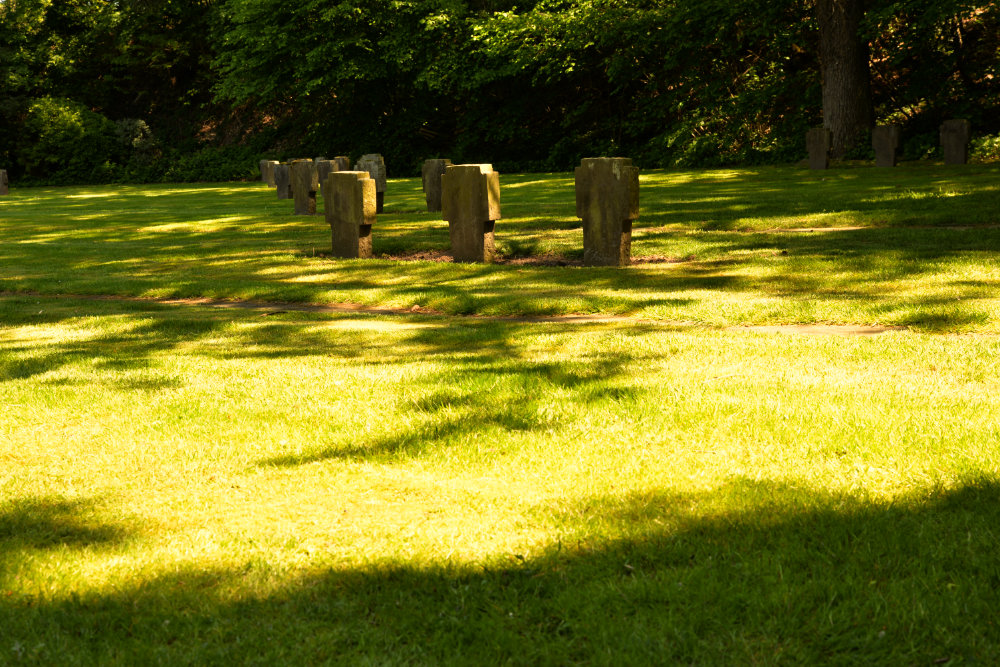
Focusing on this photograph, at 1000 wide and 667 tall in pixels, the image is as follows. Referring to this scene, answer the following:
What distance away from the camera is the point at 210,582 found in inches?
136

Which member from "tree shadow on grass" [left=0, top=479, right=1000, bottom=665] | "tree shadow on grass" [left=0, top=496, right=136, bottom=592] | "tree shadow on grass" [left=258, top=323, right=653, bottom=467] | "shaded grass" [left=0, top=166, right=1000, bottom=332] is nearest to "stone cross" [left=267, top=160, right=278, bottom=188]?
"shaded grass" [left=0, top=166, right=1000, bottom=332]

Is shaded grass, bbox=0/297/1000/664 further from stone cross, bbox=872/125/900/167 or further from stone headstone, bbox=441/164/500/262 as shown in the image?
stone cross, bbox=872/125/900/167

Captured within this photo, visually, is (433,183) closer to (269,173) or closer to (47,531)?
(269,173)

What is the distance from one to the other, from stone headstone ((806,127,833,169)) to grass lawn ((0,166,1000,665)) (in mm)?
15350

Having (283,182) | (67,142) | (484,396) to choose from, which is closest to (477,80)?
(283,182)

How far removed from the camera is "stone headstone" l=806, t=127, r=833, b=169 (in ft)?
78.5

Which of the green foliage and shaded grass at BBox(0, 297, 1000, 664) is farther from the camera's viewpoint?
the green foliage

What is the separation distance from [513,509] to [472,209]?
9389 millimetres

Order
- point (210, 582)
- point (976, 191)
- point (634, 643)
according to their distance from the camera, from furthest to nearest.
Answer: point (976, 191) < point (210, 582) < point (634, 643)

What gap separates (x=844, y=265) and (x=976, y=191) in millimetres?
6646

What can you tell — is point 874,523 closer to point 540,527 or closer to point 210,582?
point 540,527

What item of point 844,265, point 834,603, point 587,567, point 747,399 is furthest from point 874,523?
point 844,265

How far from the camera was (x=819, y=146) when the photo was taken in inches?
A: 945

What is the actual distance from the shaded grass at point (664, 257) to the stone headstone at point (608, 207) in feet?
1.83
